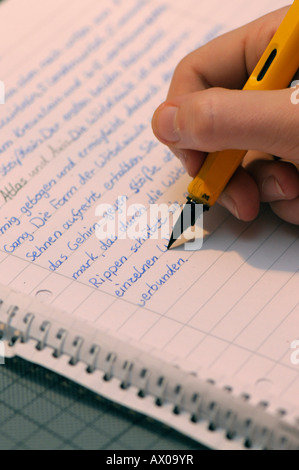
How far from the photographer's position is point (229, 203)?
0.69 meters

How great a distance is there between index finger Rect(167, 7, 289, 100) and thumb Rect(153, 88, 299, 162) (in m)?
0.13

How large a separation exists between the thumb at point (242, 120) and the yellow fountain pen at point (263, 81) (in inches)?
1.3

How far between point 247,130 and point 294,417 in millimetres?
267

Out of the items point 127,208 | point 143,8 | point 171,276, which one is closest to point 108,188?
point 127,208

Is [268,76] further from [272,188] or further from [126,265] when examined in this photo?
[126,265]

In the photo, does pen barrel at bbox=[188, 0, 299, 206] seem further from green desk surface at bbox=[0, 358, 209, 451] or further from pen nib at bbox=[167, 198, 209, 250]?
green desk surface at bbox=[0, 358, 209, 451]

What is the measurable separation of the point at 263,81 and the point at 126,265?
0.78 feet

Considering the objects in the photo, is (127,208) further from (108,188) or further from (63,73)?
(63,73)

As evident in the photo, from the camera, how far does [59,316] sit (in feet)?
1.97

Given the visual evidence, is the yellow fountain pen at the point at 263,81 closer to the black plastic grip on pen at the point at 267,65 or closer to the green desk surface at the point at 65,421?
the black plastic grip on pen at the point at 267,65

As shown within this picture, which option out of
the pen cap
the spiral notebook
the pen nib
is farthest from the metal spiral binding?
the pen cap

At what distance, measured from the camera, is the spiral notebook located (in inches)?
22.2

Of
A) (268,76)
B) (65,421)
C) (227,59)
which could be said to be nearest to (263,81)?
(268,76)

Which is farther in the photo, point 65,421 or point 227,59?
point 227,59
